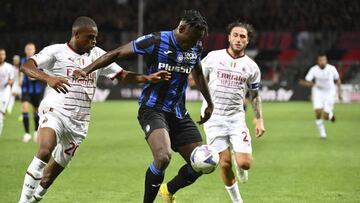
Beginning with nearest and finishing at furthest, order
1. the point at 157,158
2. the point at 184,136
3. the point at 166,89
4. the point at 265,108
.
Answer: the point at 157,158
the point at 166,89
the point at 184,136
the point at 265,108

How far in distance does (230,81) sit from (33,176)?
3.21 m

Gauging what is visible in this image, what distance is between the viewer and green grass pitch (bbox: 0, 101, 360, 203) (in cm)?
970

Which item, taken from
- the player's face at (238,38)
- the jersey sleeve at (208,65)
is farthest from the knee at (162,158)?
the player's face at (238,38)

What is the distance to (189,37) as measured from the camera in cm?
746

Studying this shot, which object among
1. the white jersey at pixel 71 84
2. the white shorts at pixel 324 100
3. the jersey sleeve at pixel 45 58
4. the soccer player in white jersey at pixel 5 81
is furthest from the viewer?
the white shorts at pixel 324 100

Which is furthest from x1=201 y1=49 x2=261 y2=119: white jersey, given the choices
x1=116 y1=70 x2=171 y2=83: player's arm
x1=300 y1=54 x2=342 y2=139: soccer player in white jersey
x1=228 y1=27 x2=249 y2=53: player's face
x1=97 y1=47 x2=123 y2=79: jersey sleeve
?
x1=300 y1=54 x2=342 y2=139: soccer player in white jersey

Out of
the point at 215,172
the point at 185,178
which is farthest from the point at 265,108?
the point at 185,178

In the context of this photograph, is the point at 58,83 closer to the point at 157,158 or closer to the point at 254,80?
the point at 157,158

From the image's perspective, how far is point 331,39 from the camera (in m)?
39.5

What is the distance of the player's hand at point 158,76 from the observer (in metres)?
7.20

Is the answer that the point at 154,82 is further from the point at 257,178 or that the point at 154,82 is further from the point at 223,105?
the point at 257,178

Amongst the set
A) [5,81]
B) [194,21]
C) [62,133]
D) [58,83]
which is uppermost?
[194,21]

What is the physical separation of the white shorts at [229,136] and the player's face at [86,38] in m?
2.24

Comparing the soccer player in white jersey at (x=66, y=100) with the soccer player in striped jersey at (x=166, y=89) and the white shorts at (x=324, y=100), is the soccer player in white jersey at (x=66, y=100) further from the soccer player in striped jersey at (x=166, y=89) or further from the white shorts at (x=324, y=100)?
the white shorts at (x=324, y=100)
